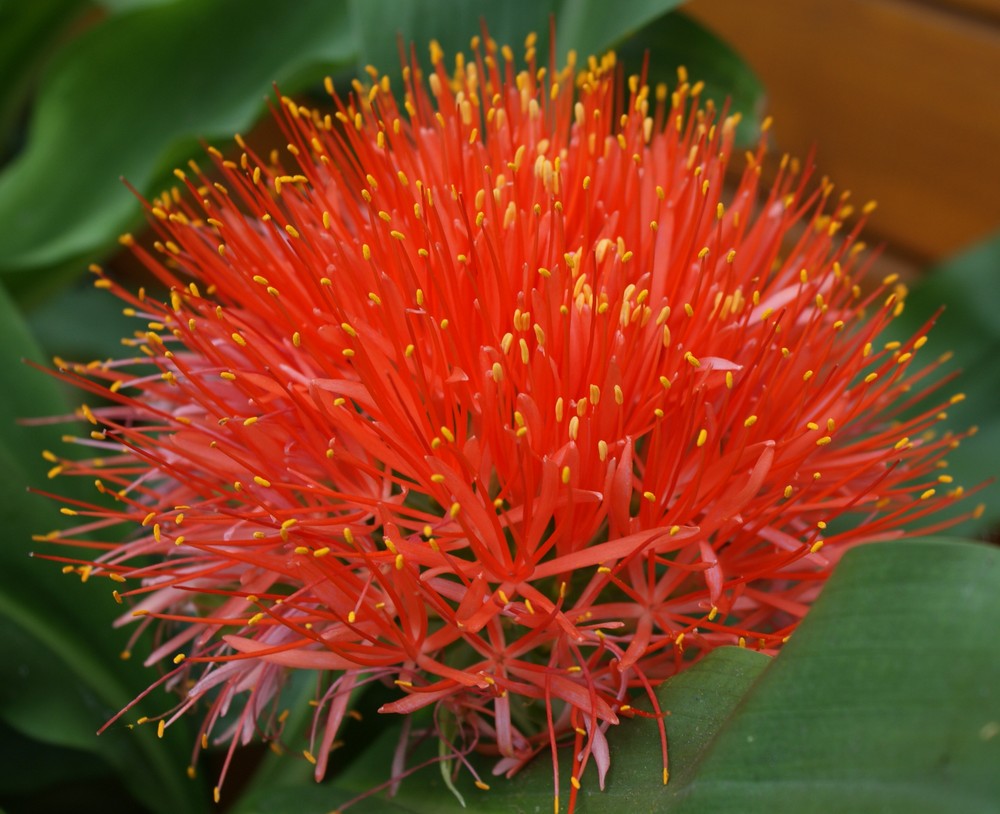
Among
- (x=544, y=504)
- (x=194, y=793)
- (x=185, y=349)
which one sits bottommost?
(x=194, y=793)

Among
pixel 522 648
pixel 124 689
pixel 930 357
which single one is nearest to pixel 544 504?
pixel 522 648

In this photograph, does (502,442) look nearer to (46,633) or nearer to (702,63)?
(46,633)

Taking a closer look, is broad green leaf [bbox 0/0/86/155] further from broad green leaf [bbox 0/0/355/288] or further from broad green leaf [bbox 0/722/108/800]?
broad green leaf [bbox 0/722/108/800]

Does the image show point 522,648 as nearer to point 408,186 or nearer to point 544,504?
point 544,504

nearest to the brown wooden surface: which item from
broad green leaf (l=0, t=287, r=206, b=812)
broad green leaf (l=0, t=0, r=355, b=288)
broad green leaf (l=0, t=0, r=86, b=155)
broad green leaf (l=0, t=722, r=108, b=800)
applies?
broad green leaf (l=0, t=0, r=355, b=288)

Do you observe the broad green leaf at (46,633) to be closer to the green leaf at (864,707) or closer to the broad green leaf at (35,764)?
the broad green leaf at (35,764)

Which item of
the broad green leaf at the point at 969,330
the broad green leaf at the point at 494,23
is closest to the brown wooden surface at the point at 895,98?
the broad green leaf at the point at 969,330
